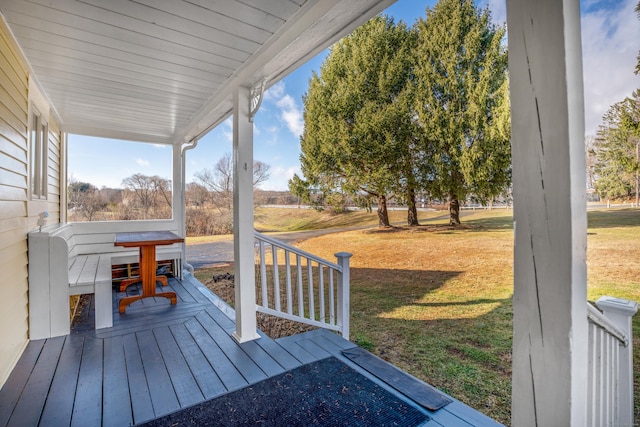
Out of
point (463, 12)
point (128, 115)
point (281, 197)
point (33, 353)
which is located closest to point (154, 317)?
point (33, 353)

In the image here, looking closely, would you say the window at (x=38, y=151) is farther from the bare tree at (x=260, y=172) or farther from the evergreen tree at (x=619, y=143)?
the evergreen tree at (x=619, y=143)

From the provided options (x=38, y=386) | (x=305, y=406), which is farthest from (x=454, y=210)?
(x=38, y=386)

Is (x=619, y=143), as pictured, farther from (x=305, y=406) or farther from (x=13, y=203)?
(x=13, y=203)

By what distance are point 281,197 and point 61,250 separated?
14.3ft

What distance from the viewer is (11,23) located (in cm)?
174

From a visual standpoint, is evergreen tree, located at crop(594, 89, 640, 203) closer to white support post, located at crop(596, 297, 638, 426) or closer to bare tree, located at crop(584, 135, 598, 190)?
bare tree, located at crop(584, 135, 598, 190)

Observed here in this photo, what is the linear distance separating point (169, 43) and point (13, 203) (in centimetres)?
155

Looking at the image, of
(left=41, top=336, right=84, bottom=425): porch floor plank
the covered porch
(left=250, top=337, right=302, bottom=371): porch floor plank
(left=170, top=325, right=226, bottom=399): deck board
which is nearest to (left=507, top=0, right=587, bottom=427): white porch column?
the covered porch

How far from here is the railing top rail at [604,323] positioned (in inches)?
37.1

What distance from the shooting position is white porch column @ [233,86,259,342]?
2346 millimetres

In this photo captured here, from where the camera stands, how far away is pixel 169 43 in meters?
1.95

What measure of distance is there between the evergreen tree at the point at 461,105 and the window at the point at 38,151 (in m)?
5.27

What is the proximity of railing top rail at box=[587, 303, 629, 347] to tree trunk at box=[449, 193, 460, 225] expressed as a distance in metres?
4.11

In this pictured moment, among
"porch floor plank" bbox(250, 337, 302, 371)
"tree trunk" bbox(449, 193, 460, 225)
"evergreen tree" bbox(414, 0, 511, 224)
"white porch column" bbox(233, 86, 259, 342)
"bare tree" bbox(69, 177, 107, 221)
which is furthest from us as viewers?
"tree trunk" bbox(449, 193, 460, 225)
